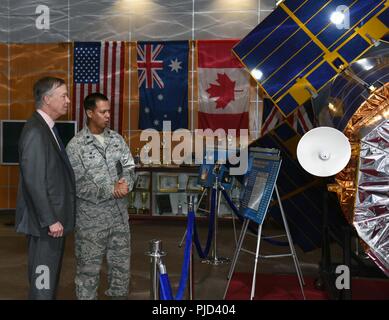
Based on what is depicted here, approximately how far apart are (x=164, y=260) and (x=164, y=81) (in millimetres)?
3980

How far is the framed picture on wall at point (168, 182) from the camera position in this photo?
8.33 meters

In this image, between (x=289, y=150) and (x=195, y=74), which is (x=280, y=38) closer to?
(x=289, y=150)

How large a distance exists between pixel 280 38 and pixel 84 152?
1994mm

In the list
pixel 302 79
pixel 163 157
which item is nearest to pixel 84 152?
pixel 302 79

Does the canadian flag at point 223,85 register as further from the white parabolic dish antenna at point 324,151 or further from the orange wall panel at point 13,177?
the white parabolic dish antenna at point 324,151

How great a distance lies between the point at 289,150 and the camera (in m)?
4.93

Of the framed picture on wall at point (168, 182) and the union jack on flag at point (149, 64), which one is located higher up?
the union jack on flag at point (149, 64)

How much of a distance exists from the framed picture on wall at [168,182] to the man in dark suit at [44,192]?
508cm

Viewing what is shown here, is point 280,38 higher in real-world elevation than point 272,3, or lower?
lower

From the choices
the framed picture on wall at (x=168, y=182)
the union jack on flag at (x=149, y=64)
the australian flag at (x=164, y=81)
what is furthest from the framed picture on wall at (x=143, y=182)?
the union jack on flag at (x=149, y=64)

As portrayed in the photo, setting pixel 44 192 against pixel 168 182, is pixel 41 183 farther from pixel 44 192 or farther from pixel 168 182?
pixel 168 182

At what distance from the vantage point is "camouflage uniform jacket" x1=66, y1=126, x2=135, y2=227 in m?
3.58

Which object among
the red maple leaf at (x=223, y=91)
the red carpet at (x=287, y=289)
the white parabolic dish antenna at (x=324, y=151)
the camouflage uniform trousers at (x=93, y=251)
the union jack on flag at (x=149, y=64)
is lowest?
the red carpet at (x=287, y=289)

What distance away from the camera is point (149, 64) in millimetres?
8664
